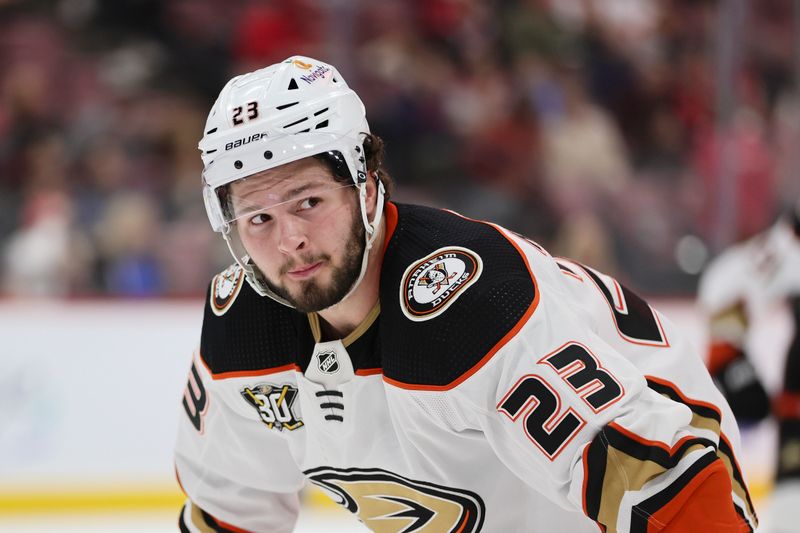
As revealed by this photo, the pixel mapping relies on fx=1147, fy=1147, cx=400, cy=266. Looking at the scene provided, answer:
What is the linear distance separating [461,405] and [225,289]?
0.53 m

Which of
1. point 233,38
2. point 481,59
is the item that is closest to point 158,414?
point 233,38

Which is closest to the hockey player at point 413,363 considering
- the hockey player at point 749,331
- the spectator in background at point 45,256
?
the hockey player at point 749,331

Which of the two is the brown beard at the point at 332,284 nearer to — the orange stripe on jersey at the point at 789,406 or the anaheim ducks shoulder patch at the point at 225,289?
the anaheim ducks shoulder patch at the point at 225,289

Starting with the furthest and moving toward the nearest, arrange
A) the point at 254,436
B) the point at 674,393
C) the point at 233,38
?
the point at 233,38 < the point at 254,436 < the point at 674,393

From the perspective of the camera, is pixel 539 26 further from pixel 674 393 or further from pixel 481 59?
pixel 674 393

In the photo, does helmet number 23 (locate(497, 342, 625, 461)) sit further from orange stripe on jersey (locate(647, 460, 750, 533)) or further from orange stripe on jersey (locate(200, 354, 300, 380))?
orange stripe on jersey (locate(200, 354, 300, 380))

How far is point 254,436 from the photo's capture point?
2.08 metres

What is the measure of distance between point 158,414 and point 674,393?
279 cm

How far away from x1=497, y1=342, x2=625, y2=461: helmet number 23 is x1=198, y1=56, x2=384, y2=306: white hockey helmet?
34 cm

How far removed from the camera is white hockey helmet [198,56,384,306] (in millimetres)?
1756

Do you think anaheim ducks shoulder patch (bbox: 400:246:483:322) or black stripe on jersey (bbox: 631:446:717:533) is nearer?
black stripe on jersey (bbox: 631:446:717:533)

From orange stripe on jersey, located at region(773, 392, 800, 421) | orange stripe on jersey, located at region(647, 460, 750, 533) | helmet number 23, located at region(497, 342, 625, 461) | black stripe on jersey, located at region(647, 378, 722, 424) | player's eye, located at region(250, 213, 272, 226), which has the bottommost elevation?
orange stripe on jersey, located at region(773, 392, 800, 421)

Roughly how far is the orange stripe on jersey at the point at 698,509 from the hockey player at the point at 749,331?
1665 mm

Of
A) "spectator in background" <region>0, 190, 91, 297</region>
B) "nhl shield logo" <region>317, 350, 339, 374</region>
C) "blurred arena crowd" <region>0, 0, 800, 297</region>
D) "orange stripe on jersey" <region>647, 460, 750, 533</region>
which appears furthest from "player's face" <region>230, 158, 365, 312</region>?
"spectator in background" <region>0, 190, 91, 297</region>
